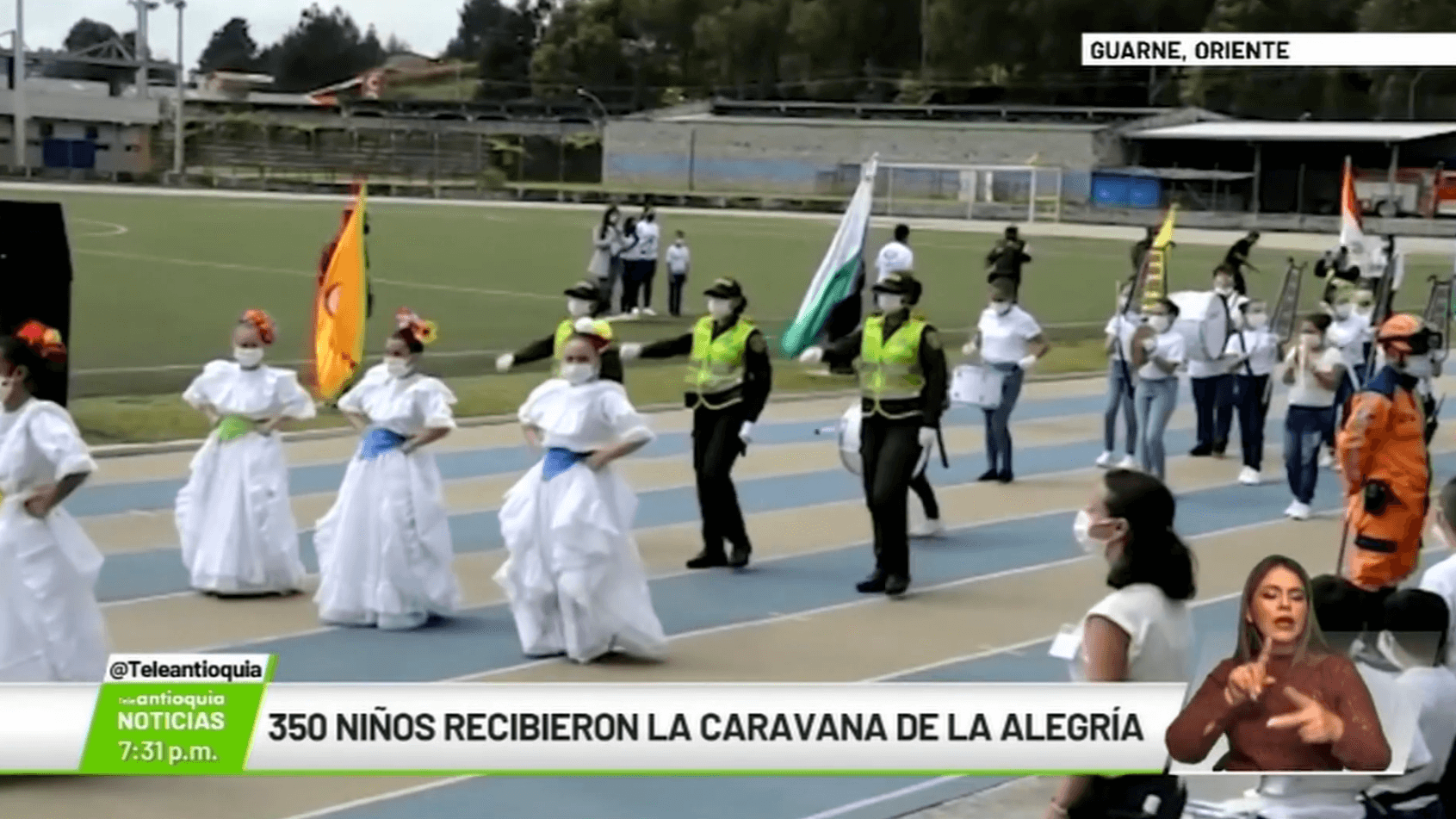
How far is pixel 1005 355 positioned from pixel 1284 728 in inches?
377

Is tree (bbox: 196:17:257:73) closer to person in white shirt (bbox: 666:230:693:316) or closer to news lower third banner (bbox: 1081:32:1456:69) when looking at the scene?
news lower third banner (bbox: 1081:32:1456:69)

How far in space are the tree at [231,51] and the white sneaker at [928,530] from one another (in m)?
6.80

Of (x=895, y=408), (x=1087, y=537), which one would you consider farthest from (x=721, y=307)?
(x=1087, y=537)

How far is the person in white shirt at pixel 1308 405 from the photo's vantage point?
43.4 ft

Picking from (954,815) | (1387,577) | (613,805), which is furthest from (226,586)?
(1387,577)

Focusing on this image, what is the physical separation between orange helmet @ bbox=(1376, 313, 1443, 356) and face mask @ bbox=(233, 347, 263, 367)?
490 cm

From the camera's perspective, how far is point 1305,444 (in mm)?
13383

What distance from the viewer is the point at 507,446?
1511 cm

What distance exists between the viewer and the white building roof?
642cm

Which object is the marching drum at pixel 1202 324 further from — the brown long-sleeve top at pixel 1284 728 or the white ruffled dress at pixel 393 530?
the brown long-sleeve top at pixel 1284 728

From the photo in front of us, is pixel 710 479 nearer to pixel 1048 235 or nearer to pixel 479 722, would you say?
pixel 1048 235

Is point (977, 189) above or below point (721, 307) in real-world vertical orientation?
above

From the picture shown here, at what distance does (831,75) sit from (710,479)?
4.70 m

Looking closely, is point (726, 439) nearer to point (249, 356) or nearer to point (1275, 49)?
point (249, 356)
